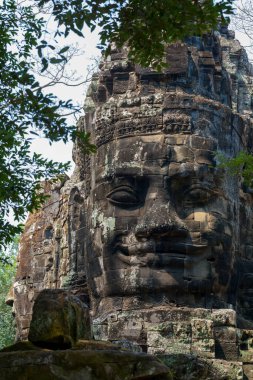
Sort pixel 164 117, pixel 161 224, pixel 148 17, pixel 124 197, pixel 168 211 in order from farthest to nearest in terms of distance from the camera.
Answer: pixel 164 117
pixel 124 197
pixel 168 211
pixel 161 224
pixel 148 17

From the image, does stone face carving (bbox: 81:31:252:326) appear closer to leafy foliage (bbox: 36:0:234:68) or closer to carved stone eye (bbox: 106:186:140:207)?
carved stone eye (bbox: 106:186:140:207)

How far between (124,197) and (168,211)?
84 centimetres

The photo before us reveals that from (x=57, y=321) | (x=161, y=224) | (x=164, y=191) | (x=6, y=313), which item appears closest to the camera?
(x=57, y=321)

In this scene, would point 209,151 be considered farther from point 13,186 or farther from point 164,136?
point 13,186

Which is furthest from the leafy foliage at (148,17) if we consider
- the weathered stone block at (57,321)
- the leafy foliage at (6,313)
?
the leafy foliage at (6,313)

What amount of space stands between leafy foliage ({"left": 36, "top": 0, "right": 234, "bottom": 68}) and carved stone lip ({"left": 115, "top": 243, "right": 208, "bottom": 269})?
4651mm

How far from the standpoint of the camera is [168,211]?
17.0m

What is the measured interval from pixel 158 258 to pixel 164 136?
2131 mm

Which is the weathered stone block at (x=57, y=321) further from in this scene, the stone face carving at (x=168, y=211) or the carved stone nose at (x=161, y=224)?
the carved stone nose at (x=161, y=224)

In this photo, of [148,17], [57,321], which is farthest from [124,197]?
[57,321]

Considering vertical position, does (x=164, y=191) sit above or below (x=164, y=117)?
below

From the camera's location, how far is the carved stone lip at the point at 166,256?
16844 millimetres

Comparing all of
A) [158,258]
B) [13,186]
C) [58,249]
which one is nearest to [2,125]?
[13,186]

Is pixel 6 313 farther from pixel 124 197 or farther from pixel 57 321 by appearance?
pixel 57 321
